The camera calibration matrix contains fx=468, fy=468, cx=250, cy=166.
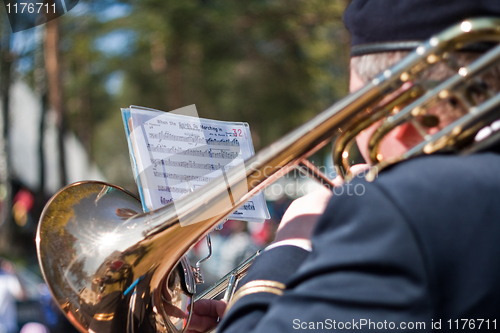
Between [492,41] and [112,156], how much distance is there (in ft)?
112

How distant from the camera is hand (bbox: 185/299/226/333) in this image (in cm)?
137

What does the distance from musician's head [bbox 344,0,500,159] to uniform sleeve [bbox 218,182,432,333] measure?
0.25 metres

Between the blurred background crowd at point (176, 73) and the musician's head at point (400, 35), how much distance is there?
14.5 feet

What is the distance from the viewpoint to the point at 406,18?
811 mm

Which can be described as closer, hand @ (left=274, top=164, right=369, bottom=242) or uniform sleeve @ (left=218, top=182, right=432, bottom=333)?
uniform sleeve @ (left=218, top=182, right=432, bottom=333)

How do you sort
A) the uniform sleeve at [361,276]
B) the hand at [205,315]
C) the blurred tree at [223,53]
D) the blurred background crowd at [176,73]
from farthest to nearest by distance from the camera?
1. the blurred tree at [223,53]
2. the blurred background crowd at [176,73]
3. the hand at [205,315]
4. the uniform sleeve at [361,276]

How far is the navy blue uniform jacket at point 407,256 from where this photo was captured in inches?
25.5

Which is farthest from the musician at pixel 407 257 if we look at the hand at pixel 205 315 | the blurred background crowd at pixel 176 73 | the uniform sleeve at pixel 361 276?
the blurred background crowd at pixel 176 73

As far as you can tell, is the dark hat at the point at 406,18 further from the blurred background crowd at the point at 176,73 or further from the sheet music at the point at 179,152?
the blurred background crowd at the point at 176,73

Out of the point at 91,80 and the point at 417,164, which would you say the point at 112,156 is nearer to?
the point at 91,80

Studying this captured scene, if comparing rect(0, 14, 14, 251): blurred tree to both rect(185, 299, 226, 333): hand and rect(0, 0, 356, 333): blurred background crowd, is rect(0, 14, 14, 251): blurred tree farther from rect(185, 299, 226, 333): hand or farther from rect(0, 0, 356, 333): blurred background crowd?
rect(185, 299, 226, 333): hand

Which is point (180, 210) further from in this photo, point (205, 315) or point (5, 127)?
point (5, 127)

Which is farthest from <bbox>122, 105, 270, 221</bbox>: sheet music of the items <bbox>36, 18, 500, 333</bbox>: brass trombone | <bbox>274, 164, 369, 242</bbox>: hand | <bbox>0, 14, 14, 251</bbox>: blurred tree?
Answer: <bbox>0, 14, 14, 251</bbox>: blurred tree

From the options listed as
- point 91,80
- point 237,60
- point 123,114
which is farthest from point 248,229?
point 123,114
